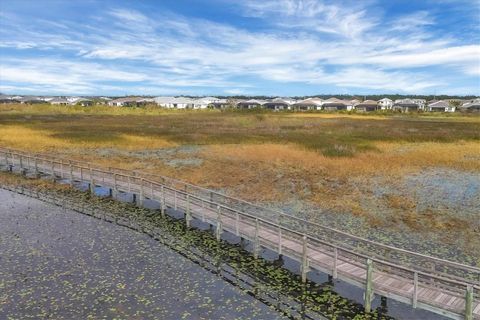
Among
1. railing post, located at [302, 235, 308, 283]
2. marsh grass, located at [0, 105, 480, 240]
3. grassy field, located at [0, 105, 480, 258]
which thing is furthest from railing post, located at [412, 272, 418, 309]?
marsh grass, located at [0, 105, 480, 240]

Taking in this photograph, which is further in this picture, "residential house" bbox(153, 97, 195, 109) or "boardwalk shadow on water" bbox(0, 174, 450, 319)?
"residential house" bbox(153, 97, 195, 109)

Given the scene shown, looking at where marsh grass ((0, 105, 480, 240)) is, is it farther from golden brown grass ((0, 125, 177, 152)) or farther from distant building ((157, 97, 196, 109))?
distant building ((157, 97, 196, 109))

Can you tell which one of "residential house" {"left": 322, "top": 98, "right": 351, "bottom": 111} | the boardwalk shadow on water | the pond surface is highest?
"residential house" {"left": 322, "top": 98, "right": 351, "bottom": 111}

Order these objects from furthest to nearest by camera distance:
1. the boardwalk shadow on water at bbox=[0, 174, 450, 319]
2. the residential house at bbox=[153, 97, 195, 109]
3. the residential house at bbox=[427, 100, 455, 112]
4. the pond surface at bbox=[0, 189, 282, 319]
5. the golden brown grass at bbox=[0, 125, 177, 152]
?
the residential house at bbox=[153, 97, 195, 109] → the residential house at bbox=[427, 100, 455, 112] → the golden brown grass at bbox=[0, 125, 177, 152] → the boardwalk shadow on water at bbox=[0, 174, 450, 319] → the pond surface at bbox=[0, 189, 282, 319]

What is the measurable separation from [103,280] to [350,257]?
935cm

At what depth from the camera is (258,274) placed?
16031mm

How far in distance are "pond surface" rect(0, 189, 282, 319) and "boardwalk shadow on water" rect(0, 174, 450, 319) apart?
254 mm

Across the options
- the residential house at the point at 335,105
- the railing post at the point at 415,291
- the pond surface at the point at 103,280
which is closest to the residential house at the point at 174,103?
the residential house at the point at 335,105

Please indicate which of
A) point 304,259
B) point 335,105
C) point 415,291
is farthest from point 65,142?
point 335,105

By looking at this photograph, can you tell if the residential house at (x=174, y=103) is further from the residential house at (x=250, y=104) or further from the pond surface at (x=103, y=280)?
the pond surface at (x=103, y=280)

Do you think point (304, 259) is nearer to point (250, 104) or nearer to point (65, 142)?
point (65, 142)

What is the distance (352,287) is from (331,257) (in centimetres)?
129

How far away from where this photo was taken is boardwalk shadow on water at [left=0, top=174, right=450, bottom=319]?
1334cm

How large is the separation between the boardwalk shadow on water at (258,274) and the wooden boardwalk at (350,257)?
22.7 inches
